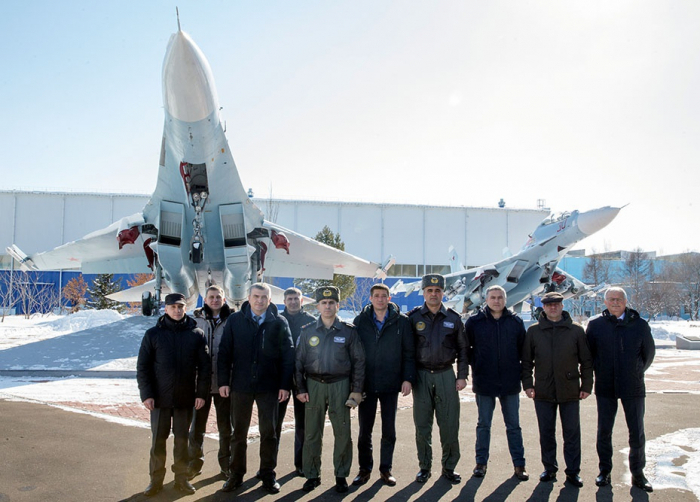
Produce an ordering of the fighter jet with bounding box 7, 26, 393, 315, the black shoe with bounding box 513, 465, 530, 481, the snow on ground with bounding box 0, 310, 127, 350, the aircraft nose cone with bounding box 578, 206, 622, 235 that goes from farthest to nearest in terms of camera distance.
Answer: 1. the aircraft nose cone with bounding box 578, 206, 622, 235
2. the snow on ground with bounding box 0, 310, 127, 350
3. the fighter jet with bounding box 7, 26, 393, 315
4. the black shoe with bounding box 513, 465, 530, 481

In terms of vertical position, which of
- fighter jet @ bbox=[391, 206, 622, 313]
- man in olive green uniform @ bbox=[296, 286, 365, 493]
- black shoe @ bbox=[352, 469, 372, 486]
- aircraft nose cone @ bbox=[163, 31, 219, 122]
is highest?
aircraft nose cone @ bbox=[163, 31, 219, 122]

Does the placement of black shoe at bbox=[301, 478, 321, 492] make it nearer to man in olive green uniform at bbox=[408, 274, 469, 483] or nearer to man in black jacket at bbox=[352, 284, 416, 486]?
man in black jacket at bbox=[352, 284, 416, 486]

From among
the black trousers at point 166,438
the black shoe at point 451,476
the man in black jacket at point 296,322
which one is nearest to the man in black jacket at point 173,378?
the black trousers at point 166,438

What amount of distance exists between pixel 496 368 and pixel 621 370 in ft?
3.69

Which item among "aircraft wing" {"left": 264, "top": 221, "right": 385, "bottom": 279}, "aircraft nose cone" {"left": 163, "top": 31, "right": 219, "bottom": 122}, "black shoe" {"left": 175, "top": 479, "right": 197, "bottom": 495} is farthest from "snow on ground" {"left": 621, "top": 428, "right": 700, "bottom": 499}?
"aircraft wing" {"left": 264, "top": 221, "right": 385, "bottom": 279}

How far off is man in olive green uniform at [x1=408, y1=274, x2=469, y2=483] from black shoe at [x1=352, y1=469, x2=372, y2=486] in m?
0.48

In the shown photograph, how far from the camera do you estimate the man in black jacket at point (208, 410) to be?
4762 mm

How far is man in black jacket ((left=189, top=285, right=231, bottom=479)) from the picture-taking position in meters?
4.76

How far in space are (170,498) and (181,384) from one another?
92cm

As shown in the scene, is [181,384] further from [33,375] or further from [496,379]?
[33,375]

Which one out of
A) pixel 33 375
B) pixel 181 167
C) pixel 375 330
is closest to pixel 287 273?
pixel 181 167

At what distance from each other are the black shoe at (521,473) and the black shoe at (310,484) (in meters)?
1.87

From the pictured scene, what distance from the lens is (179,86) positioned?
919 centimetres

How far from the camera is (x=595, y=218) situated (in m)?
17.4
